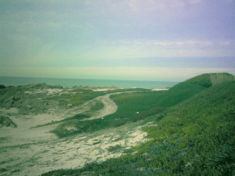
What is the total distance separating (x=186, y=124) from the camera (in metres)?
11.4

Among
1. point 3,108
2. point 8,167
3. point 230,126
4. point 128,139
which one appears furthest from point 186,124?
point 3,108

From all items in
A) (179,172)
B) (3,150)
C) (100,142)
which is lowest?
(3,150)

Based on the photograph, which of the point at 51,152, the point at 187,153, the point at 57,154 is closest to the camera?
the point at 187,153

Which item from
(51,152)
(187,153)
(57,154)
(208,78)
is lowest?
(51,152)

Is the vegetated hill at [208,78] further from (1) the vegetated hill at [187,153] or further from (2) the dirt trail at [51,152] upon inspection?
(2) the dirt trail at [51,152]

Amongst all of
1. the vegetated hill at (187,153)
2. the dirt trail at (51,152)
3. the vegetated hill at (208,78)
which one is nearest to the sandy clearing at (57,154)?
the dirt trail at (51,152)

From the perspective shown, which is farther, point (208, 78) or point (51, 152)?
point (208, 78)

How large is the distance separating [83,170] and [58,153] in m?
5.29

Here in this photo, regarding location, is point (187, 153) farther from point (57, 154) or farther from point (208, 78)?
point (208, 78)

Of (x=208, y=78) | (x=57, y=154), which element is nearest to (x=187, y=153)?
(x=57, y=154)

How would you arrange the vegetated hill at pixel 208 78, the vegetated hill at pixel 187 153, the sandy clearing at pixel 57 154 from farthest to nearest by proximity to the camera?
Answer: 1. the vegetated hill at pixel 208 78
2. the sandy clearing at pixel 57 154
3. the vegetated hill at pixel 187 153

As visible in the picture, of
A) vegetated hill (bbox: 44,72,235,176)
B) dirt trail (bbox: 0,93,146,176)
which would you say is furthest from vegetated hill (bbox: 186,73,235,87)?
dirt trail (bbox: 0,93,146,176)

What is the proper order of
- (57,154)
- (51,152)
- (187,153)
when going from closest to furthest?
(187,153)
(57,154)
(51,152)

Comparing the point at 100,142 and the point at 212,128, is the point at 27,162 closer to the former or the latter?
the point at 100,142
